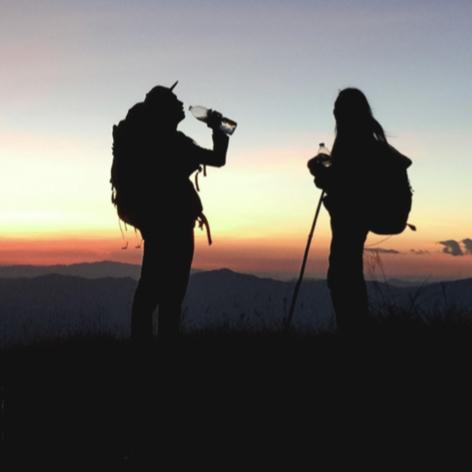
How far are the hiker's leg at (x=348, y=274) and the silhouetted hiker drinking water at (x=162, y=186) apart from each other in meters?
1.16

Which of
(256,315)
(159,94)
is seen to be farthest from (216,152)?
(256,315)

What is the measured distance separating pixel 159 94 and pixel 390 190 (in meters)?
2.04

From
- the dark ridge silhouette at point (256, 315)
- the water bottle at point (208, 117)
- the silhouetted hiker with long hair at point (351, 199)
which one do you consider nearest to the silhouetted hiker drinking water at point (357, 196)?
the silhouetted hiker with long hair at point (351, 199)

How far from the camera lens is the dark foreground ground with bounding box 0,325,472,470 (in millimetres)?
4910

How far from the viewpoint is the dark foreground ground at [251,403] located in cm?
491

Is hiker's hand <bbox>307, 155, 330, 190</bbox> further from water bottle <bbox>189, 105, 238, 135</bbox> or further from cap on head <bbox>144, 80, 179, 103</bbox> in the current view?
cap on head <bbox>144, 80, 179, 103</bbox>

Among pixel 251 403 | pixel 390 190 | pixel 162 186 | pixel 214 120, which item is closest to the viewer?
pixel 251 403

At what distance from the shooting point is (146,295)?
6.67 metres

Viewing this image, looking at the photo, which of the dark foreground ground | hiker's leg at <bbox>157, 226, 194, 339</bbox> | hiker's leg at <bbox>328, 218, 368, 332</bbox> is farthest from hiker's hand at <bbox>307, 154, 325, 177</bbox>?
the dark foreground ground

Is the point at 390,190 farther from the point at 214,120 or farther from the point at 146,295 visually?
the point at 146,295

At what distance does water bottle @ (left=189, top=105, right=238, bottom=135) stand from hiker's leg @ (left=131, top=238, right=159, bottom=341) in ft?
3.67

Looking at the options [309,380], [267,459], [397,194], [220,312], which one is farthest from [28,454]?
[220,312]

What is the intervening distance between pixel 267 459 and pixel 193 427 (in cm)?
85

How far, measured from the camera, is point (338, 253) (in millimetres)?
6367
